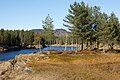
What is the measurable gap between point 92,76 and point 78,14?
53208 millimetres

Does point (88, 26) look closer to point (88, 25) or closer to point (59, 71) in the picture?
point (88, 25)

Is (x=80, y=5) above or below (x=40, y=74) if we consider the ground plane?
above

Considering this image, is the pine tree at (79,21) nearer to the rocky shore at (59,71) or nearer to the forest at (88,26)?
the forest at (88,26)

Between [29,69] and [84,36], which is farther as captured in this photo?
[84,36]

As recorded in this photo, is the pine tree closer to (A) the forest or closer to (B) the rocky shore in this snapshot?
(A) the forest

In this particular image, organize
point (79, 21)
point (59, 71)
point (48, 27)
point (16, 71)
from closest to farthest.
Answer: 1. point (59, 71)
2. point (16, 71)
3. point (79, 21)
4. point (48, 27)

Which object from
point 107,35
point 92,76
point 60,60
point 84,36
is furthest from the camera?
point 107,35

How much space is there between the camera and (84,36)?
80.8 metres

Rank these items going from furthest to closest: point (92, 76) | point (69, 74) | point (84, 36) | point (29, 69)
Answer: point (84, 36) < point (29, 69) < point (69, 74) < point (92, 76)

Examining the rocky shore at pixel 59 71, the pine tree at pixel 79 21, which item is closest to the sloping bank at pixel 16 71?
the rocky shore at pixel 59 71

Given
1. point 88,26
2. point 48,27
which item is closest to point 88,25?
point 88,26

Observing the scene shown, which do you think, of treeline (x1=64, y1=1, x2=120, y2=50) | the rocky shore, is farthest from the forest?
the rocky shore

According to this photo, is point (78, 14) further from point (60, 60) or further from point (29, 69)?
point (29, 69)

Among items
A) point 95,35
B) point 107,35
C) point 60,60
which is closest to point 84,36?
point 95,35
